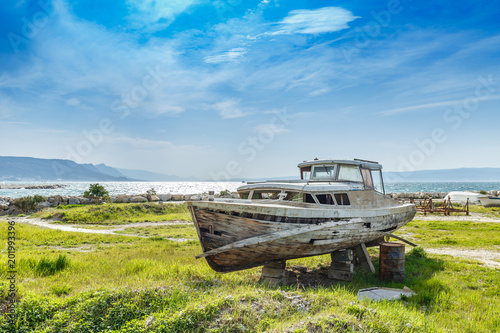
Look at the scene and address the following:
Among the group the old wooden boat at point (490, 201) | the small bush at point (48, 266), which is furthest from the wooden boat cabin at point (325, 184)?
the old wooden boat at point (490, 201)

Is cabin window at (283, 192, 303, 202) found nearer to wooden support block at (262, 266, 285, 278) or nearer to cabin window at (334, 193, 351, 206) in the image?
cabin window at (334, 193, 351, 206)

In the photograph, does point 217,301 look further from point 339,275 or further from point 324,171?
point 324,171

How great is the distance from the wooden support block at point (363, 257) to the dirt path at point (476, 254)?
170 inches

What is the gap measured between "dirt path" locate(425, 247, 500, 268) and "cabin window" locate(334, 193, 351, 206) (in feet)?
19.2

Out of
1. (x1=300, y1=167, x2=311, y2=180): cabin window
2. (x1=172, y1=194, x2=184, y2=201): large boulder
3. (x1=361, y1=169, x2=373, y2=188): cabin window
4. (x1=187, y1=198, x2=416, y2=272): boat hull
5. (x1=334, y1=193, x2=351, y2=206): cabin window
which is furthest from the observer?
(x1=172, y1=194, x2=184, y2=201): large boulder

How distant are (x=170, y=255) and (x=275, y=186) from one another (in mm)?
4994

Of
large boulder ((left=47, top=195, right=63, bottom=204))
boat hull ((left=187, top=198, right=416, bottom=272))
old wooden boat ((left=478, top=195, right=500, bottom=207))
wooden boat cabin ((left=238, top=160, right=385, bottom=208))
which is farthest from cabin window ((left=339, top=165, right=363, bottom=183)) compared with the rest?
old wooden boat ((left=478, top=195, right=500, bottom=207))

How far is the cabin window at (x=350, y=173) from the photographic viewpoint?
11.5 m

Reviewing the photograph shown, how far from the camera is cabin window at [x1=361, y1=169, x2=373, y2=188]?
469 inches

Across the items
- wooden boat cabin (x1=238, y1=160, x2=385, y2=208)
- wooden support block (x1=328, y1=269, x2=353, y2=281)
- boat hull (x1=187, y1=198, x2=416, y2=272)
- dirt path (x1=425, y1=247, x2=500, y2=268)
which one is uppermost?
wooden boat cabin (x1=238, y1=160, x2=385, y2=208)

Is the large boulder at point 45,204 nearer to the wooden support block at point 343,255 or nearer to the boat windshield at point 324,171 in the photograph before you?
the boat windshield at point 324,171

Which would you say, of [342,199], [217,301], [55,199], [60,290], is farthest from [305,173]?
[55,199]

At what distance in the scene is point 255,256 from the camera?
8422mm

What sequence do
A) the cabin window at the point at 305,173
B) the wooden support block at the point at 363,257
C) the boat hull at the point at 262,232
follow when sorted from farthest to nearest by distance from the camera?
the cabin window at the point at 305,173
the wooden support block at the point at 363,257
the boat hull at the point at 262,232
